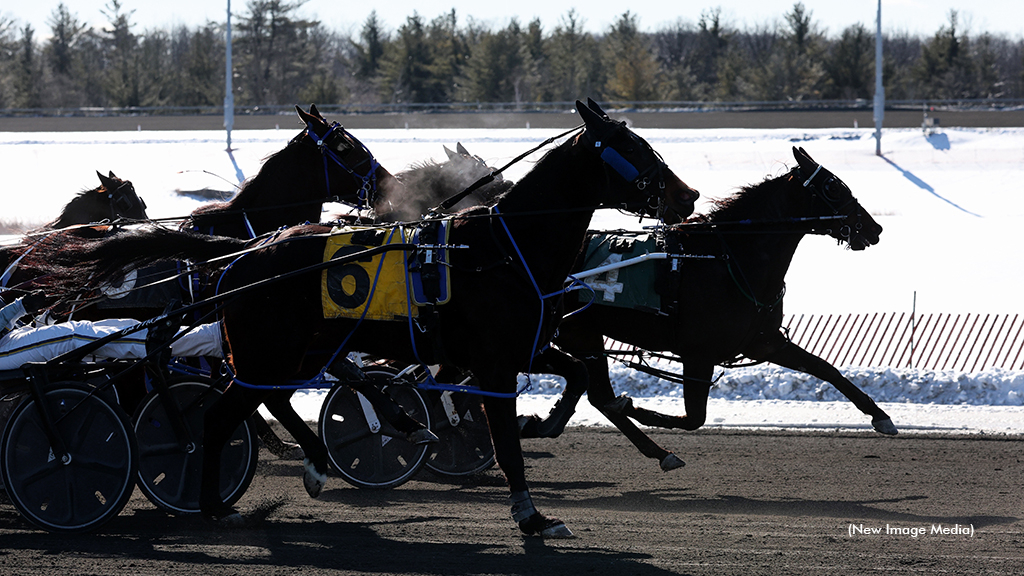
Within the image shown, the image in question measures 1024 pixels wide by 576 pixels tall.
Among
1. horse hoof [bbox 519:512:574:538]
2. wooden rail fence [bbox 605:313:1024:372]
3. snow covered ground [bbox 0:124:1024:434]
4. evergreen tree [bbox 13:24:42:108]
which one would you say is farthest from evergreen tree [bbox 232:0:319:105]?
horse hoof [bbox 519:512:574:538]

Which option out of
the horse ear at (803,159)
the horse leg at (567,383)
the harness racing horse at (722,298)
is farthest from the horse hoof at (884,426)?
the horse leg at (567,383)

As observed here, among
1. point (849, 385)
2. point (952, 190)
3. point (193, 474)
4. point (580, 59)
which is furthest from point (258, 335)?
point (580, 59)

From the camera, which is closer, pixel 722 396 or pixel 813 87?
pixel 722 396

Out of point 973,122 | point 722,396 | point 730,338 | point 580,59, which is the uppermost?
point 580,59

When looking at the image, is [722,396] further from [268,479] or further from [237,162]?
[237,162]

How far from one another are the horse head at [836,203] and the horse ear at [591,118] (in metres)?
2.82

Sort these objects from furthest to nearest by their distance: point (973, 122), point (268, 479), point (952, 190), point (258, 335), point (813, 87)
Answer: point (813, 87) → point (973, 122) → point (952, 190) → point (268, 479) → point (258, 335)

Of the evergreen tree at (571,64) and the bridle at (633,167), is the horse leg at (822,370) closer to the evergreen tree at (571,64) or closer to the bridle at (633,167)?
the bridle at (633,167)

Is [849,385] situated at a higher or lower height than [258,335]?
lower

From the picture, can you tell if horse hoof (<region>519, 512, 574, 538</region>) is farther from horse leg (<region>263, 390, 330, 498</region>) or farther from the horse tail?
the horse tail

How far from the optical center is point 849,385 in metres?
8.63

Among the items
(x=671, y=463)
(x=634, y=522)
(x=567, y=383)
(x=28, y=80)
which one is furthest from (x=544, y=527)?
(x=28, y=80)

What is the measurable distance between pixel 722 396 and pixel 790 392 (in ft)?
2.26

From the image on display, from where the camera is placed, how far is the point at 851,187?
23266 mm
